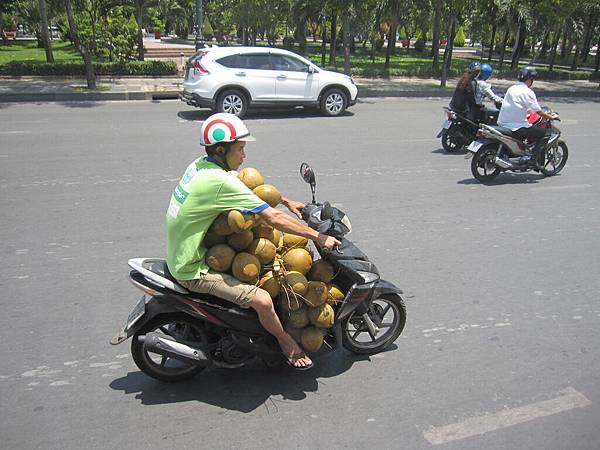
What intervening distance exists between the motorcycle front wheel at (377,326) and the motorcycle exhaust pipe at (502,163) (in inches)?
203

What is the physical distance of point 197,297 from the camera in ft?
11.6

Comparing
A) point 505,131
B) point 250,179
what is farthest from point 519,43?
point 250,179

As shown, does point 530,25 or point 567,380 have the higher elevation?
point 530,25

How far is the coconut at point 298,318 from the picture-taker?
3688mm

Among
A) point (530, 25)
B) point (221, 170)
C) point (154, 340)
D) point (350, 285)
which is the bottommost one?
point (154, 340)

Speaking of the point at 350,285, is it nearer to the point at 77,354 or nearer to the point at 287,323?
the point at 287,323

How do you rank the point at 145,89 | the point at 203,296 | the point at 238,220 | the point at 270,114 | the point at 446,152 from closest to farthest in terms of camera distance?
the point at 238,220 < the point at 203,296 < the point at 446,152 < the point at 270,114 < the point at 145,89

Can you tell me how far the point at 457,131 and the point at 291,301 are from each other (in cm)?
803

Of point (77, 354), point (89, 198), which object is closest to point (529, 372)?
point (77, 354)

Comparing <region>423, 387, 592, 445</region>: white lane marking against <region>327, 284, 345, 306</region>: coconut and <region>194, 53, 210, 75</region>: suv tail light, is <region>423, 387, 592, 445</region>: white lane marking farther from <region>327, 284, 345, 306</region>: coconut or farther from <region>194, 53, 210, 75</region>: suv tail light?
<region>194, 53, 210, 75</region>: suv tail light

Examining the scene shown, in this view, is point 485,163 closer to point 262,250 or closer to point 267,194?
point 267,194

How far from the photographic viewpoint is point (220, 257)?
11.3 ft

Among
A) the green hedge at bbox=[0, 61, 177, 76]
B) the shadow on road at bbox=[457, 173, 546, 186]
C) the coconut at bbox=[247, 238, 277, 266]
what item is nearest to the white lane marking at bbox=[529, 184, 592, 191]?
the shadow on road at bbox=[457, 173, 546, 186]

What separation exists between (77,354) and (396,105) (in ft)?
47.0
